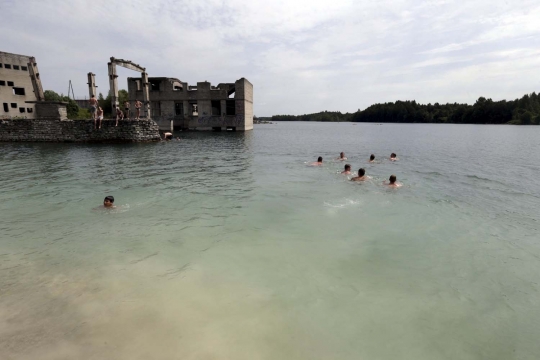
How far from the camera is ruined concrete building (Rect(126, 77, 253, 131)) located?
50.2 m

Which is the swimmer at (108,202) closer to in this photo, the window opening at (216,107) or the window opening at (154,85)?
the window opening at (216,107)

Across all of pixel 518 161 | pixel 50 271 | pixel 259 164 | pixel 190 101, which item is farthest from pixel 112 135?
pixel 518 161

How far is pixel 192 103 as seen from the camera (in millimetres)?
51531

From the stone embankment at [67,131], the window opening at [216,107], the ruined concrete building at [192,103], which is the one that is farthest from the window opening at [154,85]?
the stone embankment at [67,131]

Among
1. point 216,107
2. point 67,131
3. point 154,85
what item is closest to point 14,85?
point 154,85

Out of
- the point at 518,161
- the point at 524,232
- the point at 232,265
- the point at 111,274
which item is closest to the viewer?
the point at 111,274

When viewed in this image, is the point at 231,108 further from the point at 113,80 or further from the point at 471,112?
the point at 471,112

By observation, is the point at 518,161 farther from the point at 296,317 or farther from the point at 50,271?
the point at 50,271

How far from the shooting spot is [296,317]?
4863 mm

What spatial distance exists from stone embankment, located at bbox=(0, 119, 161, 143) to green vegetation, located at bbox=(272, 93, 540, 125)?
127682 mm

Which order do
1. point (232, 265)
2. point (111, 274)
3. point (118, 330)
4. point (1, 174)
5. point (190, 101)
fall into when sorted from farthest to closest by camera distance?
1. point (190, 101)
2. point (1, 174)
3. point (232, 265)
4. point (111, 274)
5. point (118, 330)

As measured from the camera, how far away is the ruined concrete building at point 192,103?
50188mm

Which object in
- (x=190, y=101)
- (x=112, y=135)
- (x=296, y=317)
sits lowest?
(x=296, y=317)

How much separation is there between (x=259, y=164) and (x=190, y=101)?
35681 mm
